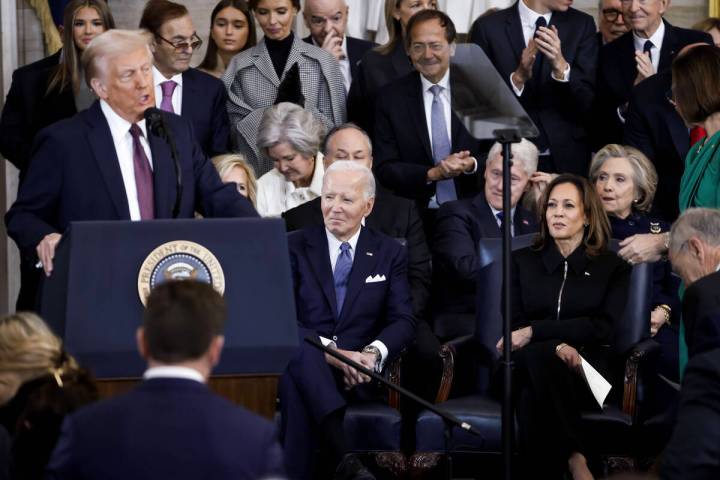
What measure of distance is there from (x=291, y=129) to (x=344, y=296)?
44.9 inches

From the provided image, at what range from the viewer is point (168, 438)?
9.72ft

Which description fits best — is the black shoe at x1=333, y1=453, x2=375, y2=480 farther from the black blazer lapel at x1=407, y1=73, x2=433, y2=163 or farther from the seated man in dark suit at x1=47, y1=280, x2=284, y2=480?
the seated man in dark suit at x1=47, y1=280, x2=284, y2=480

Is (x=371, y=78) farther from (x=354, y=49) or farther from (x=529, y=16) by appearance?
(x=529, y=16)

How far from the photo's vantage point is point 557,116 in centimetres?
750

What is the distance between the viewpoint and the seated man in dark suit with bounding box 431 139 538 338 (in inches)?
264

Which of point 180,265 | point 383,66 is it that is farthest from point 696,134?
point 180,265

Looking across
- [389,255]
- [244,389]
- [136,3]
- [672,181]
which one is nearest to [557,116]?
[672,181]

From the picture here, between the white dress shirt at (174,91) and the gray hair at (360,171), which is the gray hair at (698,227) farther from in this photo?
the white dress shirt at (174,91)

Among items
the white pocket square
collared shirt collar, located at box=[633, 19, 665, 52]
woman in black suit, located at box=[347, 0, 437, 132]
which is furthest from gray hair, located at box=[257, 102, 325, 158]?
collared shirt collar, located at box=[633, 19, 665, 52]

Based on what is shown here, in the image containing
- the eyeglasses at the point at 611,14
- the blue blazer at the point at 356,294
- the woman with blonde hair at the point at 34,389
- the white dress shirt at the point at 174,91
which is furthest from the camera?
the eyeglasses at the point at 611,14

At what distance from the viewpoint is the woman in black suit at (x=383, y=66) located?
7.64 metres

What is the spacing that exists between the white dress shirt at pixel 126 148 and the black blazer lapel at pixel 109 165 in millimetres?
15

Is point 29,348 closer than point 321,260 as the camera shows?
Yes

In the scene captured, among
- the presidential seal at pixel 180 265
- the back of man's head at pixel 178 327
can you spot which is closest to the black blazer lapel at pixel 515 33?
the presidential seal at pixel 180 265
